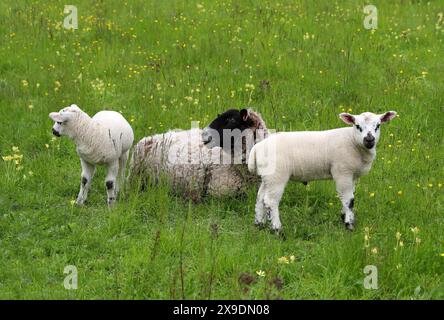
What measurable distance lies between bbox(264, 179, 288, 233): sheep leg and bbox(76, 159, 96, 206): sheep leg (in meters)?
A: 2.17

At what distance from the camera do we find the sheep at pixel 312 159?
278 inches

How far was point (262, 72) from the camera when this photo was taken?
11547 mm

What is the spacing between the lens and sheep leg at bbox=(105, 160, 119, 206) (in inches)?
303

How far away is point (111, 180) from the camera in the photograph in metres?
7.71

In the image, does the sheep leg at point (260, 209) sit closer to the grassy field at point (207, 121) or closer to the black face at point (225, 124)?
the grassy field at point (207, 121)

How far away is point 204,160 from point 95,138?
4.99ft

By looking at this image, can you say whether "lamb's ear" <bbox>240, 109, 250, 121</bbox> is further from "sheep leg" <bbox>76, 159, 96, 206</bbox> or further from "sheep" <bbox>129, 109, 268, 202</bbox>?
"sheep leg" <bbox>76, 159, 96, 206</bbox>

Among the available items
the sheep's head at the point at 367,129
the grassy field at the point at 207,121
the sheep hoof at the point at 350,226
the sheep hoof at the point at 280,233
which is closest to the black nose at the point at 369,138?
the sheep's head at the point at 367,129

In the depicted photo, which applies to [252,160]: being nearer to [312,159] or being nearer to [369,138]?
[312,159]

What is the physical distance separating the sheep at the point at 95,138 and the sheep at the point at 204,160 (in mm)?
502

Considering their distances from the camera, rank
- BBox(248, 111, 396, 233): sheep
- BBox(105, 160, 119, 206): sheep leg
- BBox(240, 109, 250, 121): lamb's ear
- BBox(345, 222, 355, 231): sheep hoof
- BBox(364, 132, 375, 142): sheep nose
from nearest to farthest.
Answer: BBox(364, 132, 375, 142): sheep nose < BBox(248, 111, 396, 233): sheep < BBox(345, 222, 355, 231): sheep hoof < BBox(105, 160, 119, 206): sheep leg < BBox(240, 109, 250, 121): lamb's ear

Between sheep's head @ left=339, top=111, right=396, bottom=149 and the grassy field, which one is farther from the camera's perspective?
sheep's head @ left=339, top=111, right=396, bottom=149

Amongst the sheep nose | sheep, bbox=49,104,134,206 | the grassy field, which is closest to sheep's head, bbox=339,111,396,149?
the sheep nose
